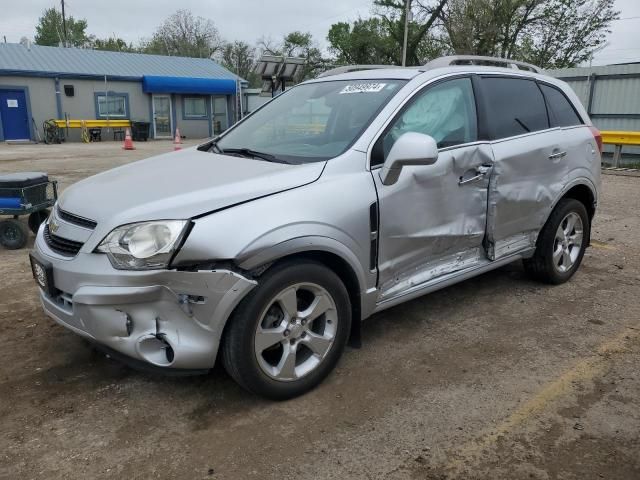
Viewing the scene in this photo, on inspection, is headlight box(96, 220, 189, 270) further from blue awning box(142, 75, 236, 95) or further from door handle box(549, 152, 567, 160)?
blue awning box(142, 75, 236, 95)

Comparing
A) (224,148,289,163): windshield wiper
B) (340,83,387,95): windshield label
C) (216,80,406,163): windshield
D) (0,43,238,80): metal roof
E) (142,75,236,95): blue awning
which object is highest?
(0,43,238,80): metal roof

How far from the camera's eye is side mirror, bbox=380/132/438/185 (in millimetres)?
2982

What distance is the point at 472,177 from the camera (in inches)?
146

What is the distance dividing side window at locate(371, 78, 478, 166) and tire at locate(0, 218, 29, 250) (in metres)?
4.53

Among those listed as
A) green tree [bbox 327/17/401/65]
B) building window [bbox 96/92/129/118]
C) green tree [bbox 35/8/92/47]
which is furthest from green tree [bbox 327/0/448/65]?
green tree [bbox 35/8/92/47]

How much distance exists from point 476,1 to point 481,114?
28.6 m

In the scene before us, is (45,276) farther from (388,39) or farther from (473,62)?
(388,39)

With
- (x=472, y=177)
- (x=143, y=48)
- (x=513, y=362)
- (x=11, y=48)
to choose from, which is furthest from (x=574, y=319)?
(x=143, y=48)

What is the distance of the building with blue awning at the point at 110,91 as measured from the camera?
23938 millimetres

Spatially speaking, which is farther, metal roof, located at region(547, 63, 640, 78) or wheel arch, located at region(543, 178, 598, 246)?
metal roof, located at region(547, 63, 640, 78)

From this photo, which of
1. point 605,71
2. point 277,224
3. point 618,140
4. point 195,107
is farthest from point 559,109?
point 195,107

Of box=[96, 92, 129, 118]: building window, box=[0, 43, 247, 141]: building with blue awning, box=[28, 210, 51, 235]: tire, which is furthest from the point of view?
box=[96, 92, 129, 118]: building window

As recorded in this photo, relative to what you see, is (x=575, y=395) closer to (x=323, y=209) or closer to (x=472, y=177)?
(x=472, y=177)

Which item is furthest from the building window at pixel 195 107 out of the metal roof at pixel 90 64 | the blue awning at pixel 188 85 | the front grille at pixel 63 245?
the front grille at pixel 63 245
